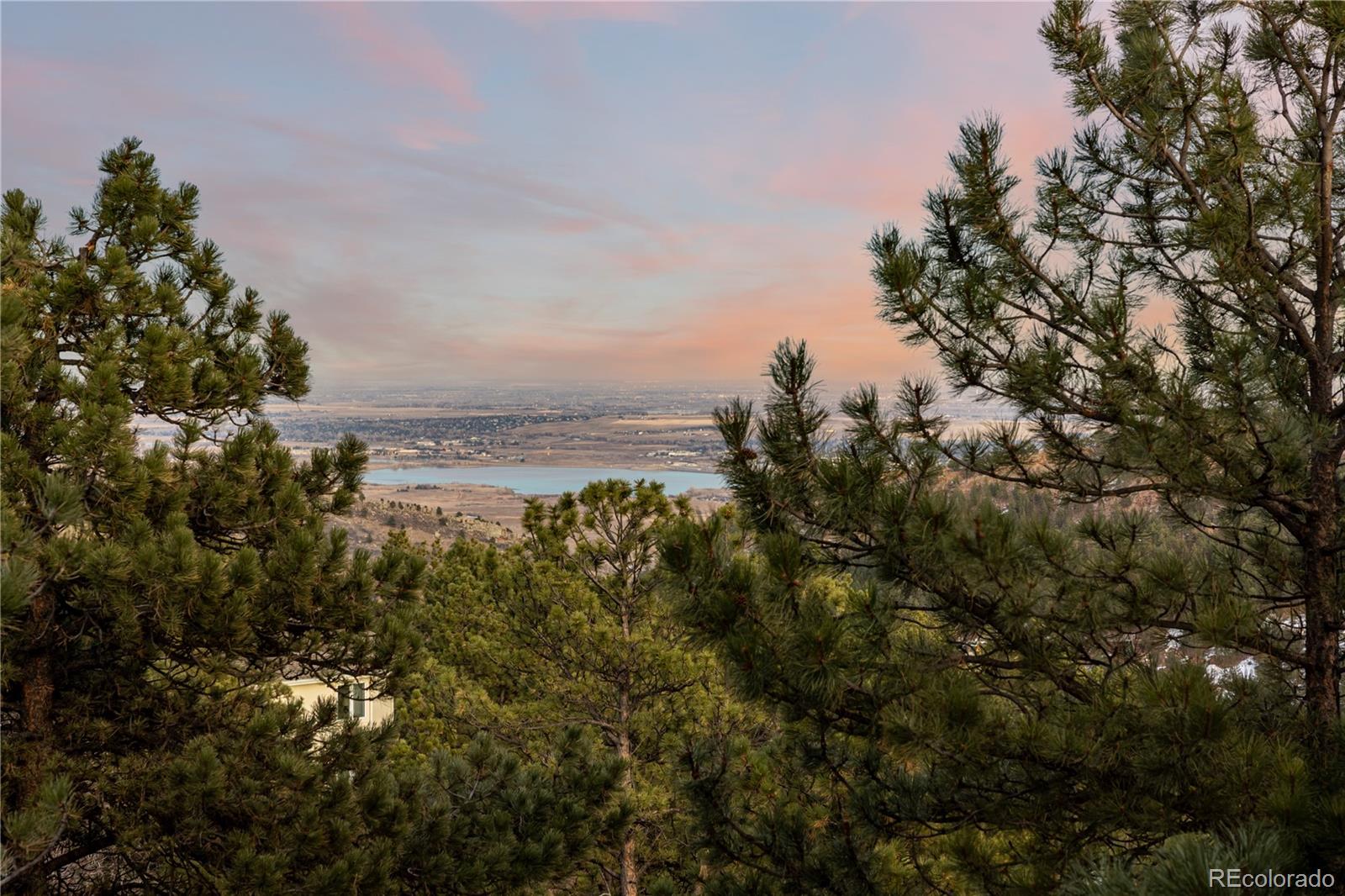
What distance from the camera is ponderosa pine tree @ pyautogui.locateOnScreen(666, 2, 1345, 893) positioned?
2.92 meters

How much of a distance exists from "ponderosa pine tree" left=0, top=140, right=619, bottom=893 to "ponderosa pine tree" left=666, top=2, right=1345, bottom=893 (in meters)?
2.35

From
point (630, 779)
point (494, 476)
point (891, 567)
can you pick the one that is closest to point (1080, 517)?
point (891, 567)

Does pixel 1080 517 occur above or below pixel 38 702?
above

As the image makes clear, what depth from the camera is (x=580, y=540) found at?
339 inches

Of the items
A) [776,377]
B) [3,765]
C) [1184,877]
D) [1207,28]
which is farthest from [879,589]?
[3,765]

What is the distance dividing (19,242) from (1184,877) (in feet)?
20.1

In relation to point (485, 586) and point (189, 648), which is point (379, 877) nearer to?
point (189, 648)

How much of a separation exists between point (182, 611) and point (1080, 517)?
4.90 metres

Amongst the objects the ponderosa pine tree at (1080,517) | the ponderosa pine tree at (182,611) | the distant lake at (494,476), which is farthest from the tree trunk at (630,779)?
the distant lake at (494,476)

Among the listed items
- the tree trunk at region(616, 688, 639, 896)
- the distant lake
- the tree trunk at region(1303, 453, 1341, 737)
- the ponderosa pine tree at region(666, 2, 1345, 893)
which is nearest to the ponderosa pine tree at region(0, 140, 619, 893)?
the ponderosa pine tree at region(666, 2, 1345, 893)

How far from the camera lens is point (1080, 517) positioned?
13.1 feet

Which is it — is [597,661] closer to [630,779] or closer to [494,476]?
[630,779]

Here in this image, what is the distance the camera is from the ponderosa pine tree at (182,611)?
12.5 ft

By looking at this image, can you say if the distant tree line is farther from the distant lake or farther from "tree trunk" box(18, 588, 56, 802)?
the distant lake
